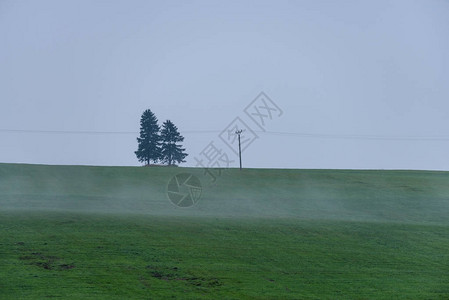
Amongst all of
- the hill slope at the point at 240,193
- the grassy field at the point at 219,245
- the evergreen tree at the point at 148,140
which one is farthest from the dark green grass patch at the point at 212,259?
the evergreen tree at the point at 148,140

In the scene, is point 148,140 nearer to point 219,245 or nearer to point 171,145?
point 171,145

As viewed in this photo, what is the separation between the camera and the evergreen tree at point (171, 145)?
117125 millimetres

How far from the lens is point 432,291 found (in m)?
24.4

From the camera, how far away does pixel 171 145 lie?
4690 inches

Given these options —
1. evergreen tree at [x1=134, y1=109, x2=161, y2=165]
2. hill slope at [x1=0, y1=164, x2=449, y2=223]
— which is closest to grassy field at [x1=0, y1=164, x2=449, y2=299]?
hill slope at [x1=0, y1=164, x2=449, y2=223]

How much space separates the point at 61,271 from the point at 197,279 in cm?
532

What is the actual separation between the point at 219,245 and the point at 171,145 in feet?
296

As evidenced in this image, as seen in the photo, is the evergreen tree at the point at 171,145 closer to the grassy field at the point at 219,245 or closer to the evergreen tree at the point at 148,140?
the evergreen tree at the point at 148,140

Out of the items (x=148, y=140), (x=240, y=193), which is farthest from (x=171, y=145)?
(x=240, y=193)

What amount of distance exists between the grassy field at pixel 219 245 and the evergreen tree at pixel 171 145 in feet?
210

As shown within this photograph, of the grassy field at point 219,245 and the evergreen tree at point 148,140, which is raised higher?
the evergreen tree at point 148,140

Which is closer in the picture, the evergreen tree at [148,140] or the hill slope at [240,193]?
the hill slope at [240,193]

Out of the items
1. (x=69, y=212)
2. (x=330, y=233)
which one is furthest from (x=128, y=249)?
(x=330, y=233)

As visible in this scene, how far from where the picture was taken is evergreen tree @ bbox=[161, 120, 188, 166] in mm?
117125
